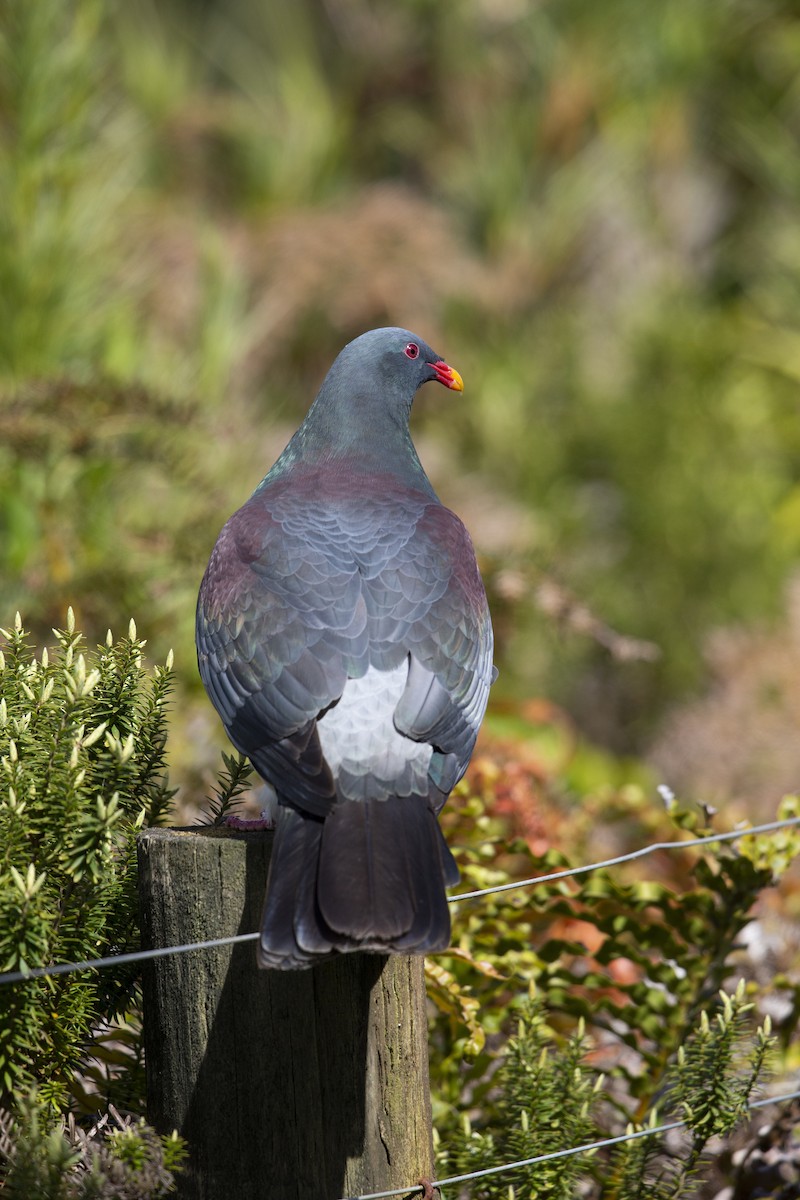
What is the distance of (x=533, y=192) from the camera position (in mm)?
10703

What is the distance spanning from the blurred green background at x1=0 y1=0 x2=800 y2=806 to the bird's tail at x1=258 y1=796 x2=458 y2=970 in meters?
1.99

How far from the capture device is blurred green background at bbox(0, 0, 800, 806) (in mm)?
5047

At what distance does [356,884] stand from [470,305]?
8306mm

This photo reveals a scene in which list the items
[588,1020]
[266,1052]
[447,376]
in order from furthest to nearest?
[447,376], [588,1020], [266,1052]

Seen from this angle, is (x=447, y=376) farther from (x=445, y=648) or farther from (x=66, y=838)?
(x=66, y=838)

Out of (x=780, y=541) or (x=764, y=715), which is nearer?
(x=764, y=715)

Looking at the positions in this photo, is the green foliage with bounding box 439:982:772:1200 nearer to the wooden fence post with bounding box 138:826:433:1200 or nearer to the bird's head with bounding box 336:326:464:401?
the wooden fence post with bounding box 138:826:433:1200

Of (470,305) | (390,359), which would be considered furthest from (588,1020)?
(470,305)

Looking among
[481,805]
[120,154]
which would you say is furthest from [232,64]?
[481,805]

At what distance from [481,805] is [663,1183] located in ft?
3.14

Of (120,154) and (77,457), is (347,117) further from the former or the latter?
(77,457)

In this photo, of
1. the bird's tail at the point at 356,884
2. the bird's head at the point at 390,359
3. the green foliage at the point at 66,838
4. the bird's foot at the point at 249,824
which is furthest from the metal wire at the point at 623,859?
the bird's head at the point at 390,359

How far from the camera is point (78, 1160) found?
212 cm

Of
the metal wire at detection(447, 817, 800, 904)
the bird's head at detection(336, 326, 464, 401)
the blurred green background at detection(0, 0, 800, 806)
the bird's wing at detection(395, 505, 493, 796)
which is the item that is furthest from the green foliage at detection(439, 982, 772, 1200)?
the blurred green background at detection(0, 0, 800, 806)
